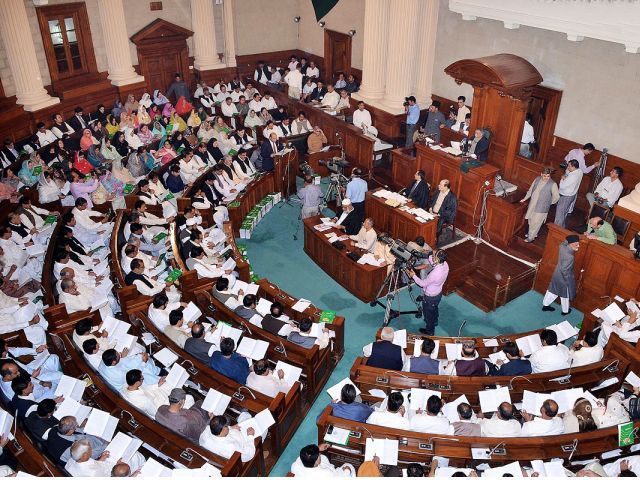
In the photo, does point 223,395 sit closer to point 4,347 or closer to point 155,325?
point 155,325

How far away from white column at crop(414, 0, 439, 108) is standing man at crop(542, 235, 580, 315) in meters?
8.32

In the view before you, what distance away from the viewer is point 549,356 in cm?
791

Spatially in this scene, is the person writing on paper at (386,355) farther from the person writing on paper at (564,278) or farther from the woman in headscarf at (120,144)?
the woman in headscarf at (120,144)

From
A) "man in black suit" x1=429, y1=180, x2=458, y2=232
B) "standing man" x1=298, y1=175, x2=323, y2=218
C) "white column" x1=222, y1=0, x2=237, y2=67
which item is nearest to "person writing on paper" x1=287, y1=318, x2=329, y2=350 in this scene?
"standing man" x1=298, y1=175, x2=323, y2=218

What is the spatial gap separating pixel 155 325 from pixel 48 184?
Result: 19.8ft

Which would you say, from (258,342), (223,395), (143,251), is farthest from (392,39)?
(223,395)

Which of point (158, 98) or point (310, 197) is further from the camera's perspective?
point (158, 98)

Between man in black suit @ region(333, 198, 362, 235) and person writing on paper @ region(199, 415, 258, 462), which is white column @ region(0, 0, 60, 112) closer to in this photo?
man in black suit @ region(333, 198, 362, 235)

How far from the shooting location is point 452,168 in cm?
1258

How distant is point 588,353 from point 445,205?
14.8 ft

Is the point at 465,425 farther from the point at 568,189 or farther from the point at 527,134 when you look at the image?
the point at 527,134

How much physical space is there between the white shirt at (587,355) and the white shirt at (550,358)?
0.20 metres

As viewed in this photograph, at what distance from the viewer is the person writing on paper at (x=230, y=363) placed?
7.75 metres

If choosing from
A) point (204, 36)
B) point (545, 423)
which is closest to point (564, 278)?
point (545, 423)
